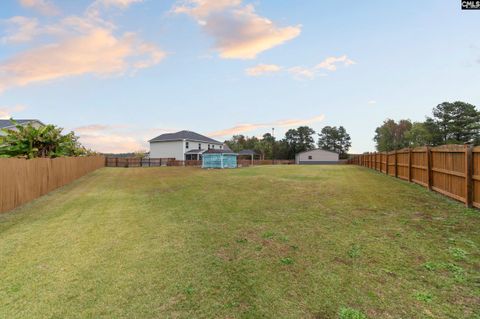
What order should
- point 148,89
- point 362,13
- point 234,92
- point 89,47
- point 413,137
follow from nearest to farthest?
A: point 362,13 < point 89,47 < point 148,89 < point 234,92 < point 413,137

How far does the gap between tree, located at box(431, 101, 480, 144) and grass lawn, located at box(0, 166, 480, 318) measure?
5847 centimetres

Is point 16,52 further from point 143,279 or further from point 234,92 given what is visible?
point 143,279

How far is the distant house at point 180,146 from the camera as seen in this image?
4569 cm

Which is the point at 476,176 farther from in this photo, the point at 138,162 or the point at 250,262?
the point at 138,162

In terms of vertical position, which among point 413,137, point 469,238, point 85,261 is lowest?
point 85,261

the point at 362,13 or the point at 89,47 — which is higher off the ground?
the point at 362,13

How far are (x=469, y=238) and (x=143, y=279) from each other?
546 cm

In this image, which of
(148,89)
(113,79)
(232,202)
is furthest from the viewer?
(148,89)

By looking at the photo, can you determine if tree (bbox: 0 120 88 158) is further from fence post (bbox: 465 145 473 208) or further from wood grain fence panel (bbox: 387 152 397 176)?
wood grain fence panel (bbox: 387 152 397 176)

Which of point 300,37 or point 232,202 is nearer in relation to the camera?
point 232,202

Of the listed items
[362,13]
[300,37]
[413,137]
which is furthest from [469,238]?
[413,137]

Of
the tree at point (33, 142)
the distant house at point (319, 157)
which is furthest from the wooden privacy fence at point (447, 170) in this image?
the distant house at point (319, 157)

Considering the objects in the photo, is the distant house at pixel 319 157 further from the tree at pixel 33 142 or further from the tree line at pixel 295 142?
the tree at pixel 33 142

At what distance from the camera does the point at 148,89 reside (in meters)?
21.7
